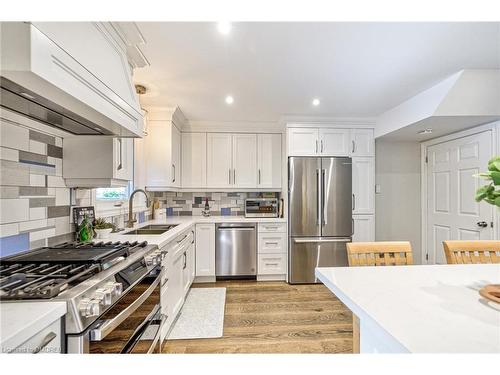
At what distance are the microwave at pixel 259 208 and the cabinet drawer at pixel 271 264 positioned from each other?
0.64 m

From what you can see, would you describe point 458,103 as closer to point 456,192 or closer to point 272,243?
point 456,192

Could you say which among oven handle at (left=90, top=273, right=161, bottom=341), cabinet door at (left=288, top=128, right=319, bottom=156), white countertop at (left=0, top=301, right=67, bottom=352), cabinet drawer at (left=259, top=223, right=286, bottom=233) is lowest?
oven handle at (left=90, top=273, right=161, bottom=341)

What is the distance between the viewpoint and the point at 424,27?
168 centimetres

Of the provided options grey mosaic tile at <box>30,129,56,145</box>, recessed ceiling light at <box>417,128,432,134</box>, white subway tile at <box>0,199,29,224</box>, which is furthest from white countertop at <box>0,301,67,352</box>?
recessed ceiling light at <box>417,128,432,134</box>

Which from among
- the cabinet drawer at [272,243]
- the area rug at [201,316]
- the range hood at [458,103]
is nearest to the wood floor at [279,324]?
the area rug at [201,316]

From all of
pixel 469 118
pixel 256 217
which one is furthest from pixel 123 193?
pixel 469 118

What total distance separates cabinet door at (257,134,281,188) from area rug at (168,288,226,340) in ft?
5.66

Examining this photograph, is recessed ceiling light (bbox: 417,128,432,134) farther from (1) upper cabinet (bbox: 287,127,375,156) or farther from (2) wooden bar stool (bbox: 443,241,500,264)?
(2) wooden bar stool (bbox: 443,241,500,264)

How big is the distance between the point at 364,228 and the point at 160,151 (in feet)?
10.3

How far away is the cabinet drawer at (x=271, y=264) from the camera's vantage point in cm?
368

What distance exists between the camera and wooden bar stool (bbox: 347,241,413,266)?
1.49 meters

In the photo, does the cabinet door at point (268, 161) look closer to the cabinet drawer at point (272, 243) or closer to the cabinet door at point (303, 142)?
the cabinet door at point (303, 142)
